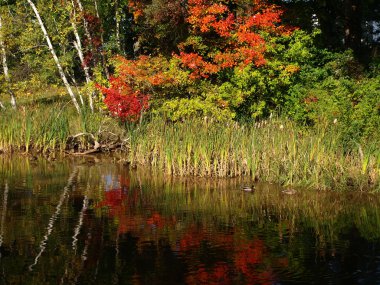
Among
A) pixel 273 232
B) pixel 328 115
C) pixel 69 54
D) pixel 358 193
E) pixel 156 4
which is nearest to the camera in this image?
pixel 273 232

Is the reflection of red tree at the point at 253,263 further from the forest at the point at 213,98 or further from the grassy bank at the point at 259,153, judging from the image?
the forest at the point at 213,98

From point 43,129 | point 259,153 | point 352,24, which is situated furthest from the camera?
point 352,24

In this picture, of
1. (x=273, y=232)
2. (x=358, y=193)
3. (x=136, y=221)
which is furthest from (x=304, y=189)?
(x=136, y=221)

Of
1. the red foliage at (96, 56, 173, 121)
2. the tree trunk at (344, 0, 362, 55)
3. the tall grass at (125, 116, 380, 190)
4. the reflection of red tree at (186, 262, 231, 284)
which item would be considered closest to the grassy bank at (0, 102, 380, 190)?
the tall grass at (125, 116, 380, 190)

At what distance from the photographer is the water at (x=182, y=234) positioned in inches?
289

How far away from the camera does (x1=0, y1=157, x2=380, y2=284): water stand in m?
7.33

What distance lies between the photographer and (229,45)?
1877cm

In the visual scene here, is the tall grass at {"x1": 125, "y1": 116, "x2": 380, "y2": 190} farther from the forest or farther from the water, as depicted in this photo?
the water

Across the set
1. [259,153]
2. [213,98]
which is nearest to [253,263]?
[259,153]

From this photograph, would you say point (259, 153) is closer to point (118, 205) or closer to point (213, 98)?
point (118, 205)

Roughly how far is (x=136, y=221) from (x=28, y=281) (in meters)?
3.19

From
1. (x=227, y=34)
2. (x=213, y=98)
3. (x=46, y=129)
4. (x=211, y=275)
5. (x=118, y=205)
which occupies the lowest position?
(x=211, y=275)

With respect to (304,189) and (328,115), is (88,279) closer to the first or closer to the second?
(304,189)

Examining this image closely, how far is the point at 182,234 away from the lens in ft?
30.0
